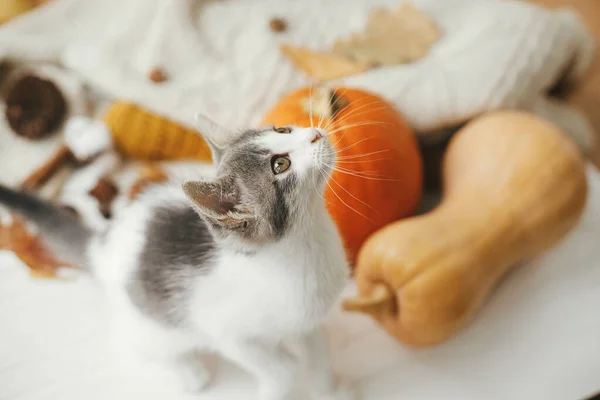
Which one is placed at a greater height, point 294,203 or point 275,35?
point 275,35

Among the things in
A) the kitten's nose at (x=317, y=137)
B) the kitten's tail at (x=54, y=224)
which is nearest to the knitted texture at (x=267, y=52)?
the kitten's tail at (x=54, y=224)

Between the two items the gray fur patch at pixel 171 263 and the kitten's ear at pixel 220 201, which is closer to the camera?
the kitten's ear at pixel 220 201

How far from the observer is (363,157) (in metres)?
0.79

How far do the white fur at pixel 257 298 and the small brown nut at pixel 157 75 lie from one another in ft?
1.20

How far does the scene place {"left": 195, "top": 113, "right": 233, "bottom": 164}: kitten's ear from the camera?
2.03ft

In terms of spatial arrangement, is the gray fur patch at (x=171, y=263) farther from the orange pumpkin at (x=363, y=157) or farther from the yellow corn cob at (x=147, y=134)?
the yellow corn cob at (x=147, y=134)

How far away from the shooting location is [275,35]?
1090 millimetres

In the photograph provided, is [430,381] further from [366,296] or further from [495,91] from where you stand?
[495,91]

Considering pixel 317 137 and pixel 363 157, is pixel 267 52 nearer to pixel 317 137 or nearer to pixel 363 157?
pixel 363 157

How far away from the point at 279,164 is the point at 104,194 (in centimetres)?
56

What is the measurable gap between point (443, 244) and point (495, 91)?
376 millimetres

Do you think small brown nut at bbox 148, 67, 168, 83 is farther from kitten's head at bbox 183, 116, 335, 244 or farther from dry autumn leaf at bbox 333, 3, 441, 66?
kitten's head at bbox 183, 116, 335, 244

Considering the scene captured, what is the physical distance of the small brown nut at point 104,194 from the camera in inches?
Result: 37.7

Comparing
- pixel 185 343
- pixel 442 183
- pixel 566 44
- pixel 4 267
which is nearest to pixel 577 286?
pixel 442 183
